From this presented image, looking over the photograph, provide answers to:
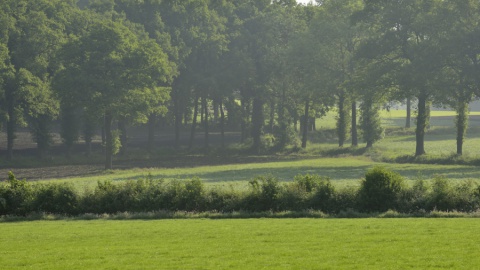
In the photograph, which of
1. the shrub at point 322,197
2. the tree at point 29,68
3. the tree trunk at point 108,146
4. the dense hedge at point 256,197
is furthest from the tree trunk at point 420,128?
the shrub at point 322,197

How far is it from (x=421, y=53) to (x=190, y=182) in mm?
44050

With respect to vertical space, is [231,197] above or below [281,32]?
below

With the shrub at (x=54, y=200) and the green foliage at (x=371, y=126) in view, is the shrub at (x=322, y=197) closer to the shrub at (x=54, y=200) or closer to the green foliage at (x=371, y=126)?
the shrub at (x=54, y=200)

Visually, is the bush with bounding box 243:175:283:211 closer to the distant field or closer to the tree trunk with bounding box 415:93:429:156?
the distant field

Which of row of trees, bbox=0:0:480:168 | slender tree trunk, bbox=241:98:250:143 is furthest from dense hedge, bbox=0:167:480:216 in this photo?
slender tree trunk, bbox=241:98:250:143

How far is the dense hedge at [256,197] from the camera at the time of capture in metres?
37.4

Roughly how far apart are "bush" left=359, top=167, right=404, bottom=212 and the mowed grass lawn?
18.0ft

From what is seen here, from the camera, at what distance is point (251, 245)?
24969mm

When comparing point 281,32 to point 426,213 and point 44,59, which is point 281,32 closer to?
point 44,59

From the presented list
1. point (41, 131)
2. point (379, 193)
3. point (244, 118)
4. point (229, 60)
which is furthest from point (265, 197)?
point (244, 118)

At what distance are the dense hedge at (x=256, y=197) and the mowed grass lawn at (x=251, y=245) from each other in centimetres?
519

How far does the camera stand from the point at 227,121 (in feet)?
429

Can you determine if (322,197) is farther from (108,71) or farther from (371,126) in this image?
(371,126)

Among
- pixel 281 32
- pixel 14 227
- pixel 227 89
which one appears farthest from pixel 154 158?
pixel 14 227
